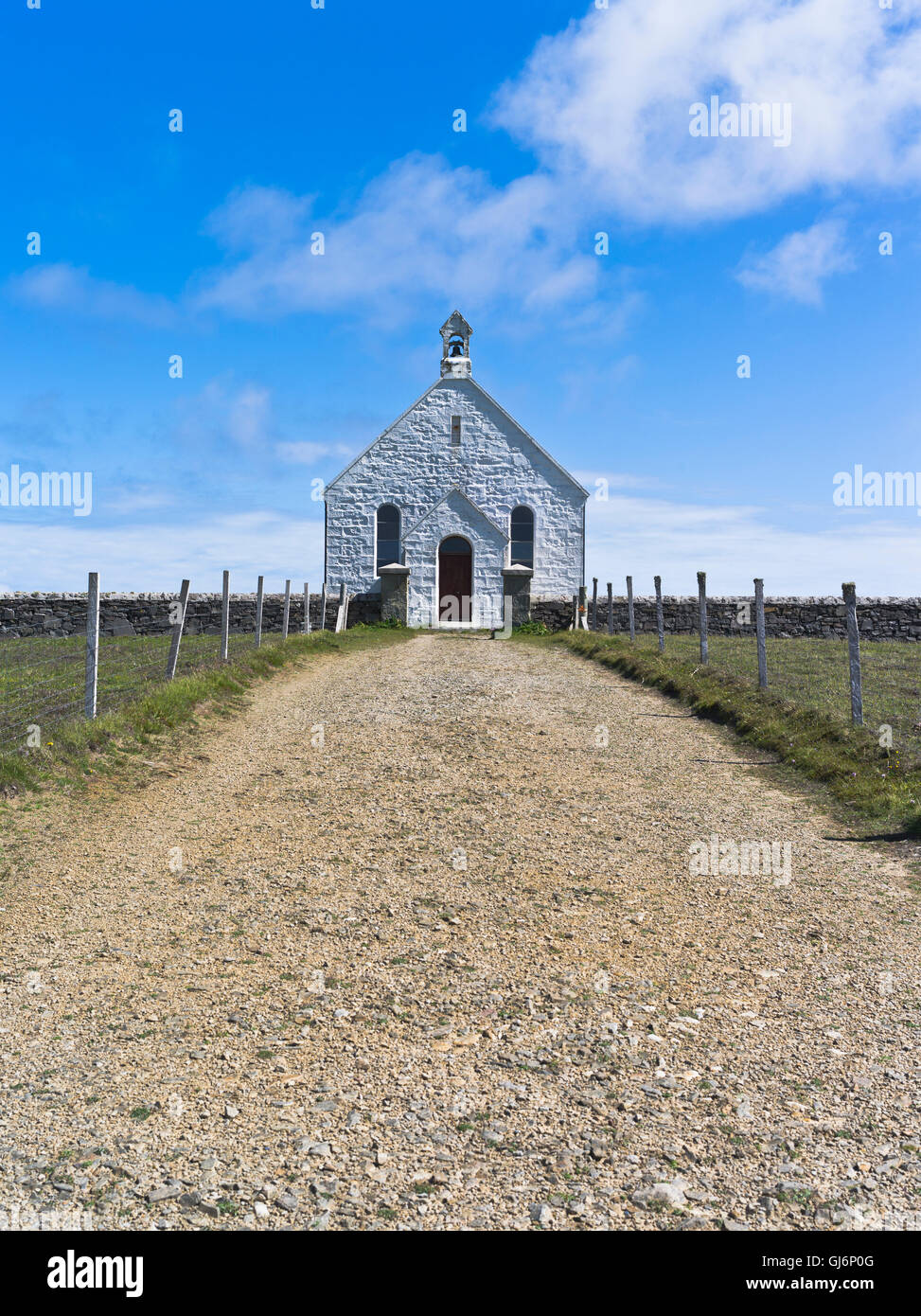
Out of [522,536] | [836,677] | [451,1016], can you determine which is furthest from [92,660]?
[522,536]

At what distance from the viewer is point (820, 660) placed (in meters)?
19.1

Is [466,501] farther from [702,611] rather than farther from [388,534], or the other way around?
[702,611]

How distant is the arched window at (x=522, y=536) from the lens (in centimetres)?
3291

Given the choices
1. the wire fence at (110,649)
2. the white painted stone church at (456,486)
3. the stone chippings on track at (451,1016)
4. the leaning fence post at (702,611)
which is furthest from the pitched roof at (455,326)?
the stone chippings on track at (451,1016)

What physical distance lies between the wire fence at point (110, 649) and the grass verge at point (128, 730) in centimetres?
25

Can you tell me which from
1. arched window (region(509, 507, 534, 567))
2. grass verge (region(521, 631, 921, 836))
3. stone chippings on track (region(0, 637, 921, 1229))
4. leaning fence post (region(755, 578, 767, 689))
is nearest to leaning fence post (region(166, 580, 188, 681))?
stone chippings on track (region(0, 637, 921, 1229))

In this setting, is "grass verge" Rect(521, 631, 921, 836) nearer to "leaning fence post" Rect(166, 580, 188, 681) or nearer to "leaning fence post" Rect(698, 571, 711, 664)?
"leaning fence post" Rect(698, 571, 711, 664)

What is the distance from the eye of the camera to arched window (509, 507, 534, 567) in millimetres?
32906

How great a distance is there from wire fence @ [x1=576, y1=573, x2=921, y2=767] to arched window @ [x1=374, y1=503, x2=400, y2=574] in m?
7.33

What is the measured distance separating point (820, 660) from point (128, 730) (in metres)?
14.5

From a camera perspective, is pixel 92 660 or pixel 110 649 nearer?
pixel 92 660

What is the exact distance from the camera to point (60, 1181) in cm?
315
